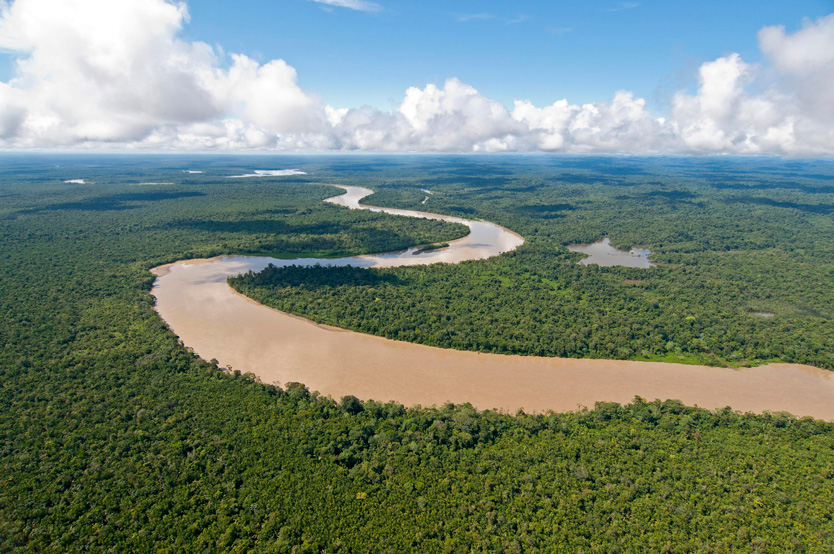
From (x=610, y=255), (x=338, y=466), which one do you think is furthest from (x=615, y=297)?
(x=338, y=466)

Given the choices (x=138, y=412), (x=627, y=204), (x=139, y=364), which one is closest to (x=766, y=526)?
(x=138, y=412)

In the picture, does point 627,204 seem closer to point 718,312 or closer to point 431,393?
point 718,312

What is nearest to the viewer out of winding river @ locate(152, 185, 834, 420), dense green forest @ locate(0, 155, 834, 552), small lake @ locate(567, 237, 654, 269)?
dense green forest @ locate(0, 155, 834, 552)

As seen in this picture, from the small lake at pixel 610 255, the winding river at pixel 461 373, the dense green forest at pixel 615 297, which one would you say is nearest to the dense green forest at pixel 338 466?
the winding river at pixel 461 373

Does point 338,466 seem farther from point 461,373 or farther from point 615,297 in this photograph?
point 615,297

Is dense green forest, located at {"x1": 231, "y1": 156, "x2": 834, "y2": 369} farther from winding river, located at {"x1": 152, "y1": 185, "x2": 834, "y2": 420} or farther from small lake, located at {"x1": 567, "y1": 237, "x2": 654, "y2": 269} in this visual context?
small lake, located at {"x1": 567, "y1": 237, "x2": 654, "y2": 269}

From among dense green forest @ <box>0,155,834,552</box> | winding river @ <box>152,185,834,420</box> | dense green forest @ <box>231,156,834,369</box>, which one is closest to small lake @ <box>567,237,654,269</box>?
dense green forest @ <box>231,156,834,369</box>
